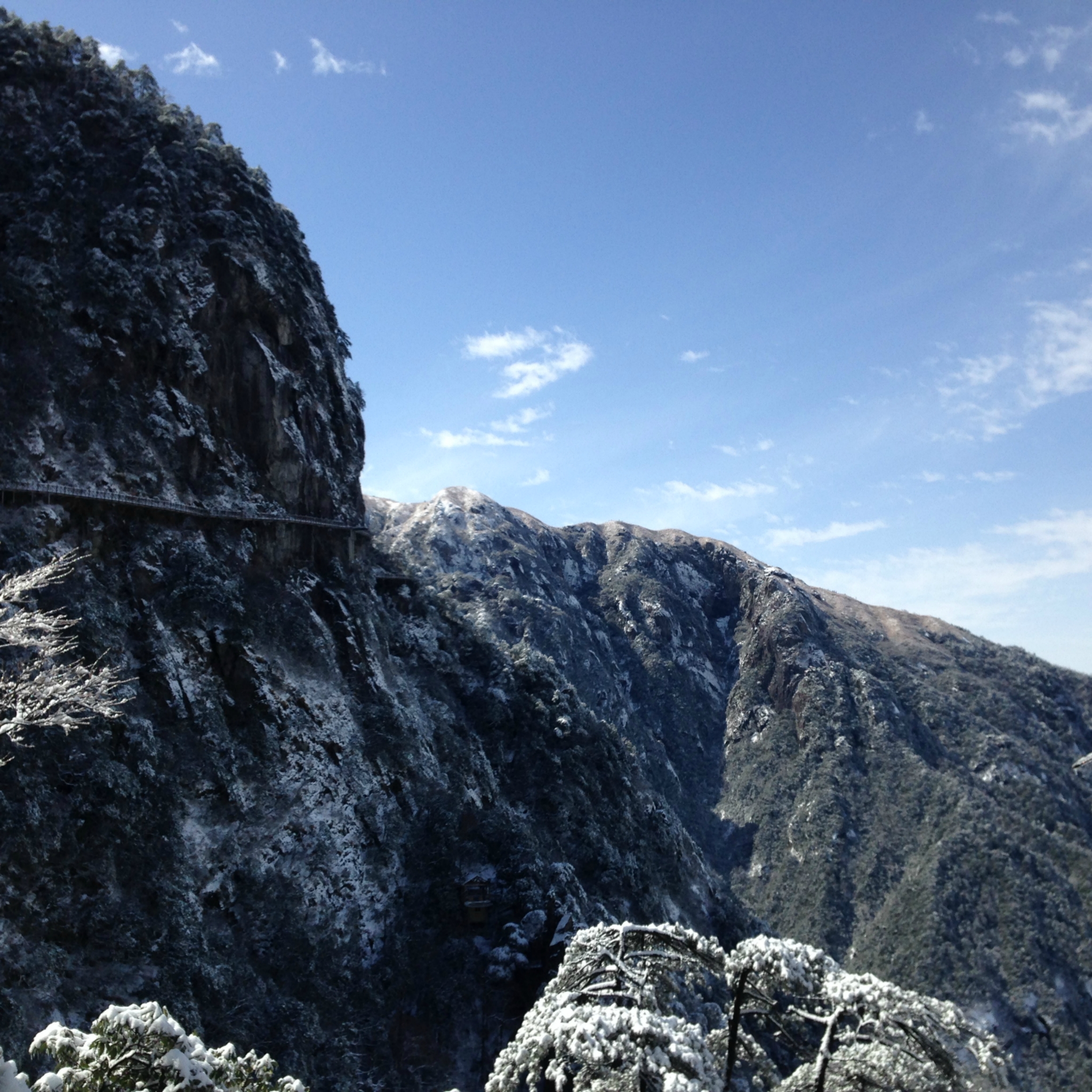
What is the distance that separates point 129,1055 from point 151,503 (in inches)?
1063

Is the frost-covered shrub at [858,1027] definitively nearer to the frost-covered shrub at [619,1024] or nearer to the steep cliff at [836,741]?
the frost-covered shrub at [619,1024]

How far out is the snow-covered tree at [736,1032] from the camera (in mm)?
7715

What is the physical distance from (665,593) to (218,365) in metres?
111

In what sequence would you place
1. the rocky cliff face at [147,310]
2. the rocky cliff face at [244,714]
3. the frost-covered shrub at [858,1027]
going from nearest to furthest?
the frost-covered shrub at [858,1027]
the rocky cliff face at [244,714]
the rocky cliff face at [147,310]

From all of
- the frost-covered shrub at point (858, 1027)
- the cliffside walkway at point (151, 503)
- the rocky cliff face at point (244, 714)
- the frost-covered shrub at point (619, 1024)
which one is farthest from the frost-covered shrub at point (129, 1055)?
the cliffside walkway at point (151, 503)

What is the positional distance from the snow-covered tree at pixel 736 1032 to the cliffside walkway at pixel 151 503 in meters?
26.5

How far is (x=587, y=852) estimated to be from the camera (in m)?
42.4

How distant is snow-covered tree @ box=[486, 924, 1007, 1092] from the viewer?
7715 mm

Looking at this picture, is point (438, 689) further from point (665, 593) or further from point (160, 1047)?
point (665, 593)

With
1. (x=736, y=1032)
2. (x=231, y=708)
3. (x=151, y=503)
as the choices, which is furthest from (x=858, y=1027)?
(x=151, y=503)

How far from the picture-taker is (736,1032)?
923 cm

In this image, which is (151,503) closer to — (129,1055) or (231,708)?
(231,708)

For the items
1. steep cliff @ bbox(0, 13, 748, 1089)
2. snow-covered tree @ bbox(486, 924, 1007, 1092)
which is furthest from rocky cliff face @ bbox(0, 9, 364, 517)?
snow-covered tree @ bbox(486, 924, 1007, 1092)

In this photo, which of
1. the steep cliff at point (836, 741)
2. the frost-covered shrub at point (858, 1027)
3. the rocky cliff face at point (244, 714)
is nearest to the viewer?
the frost-covered shrub at point (858, 1027)
